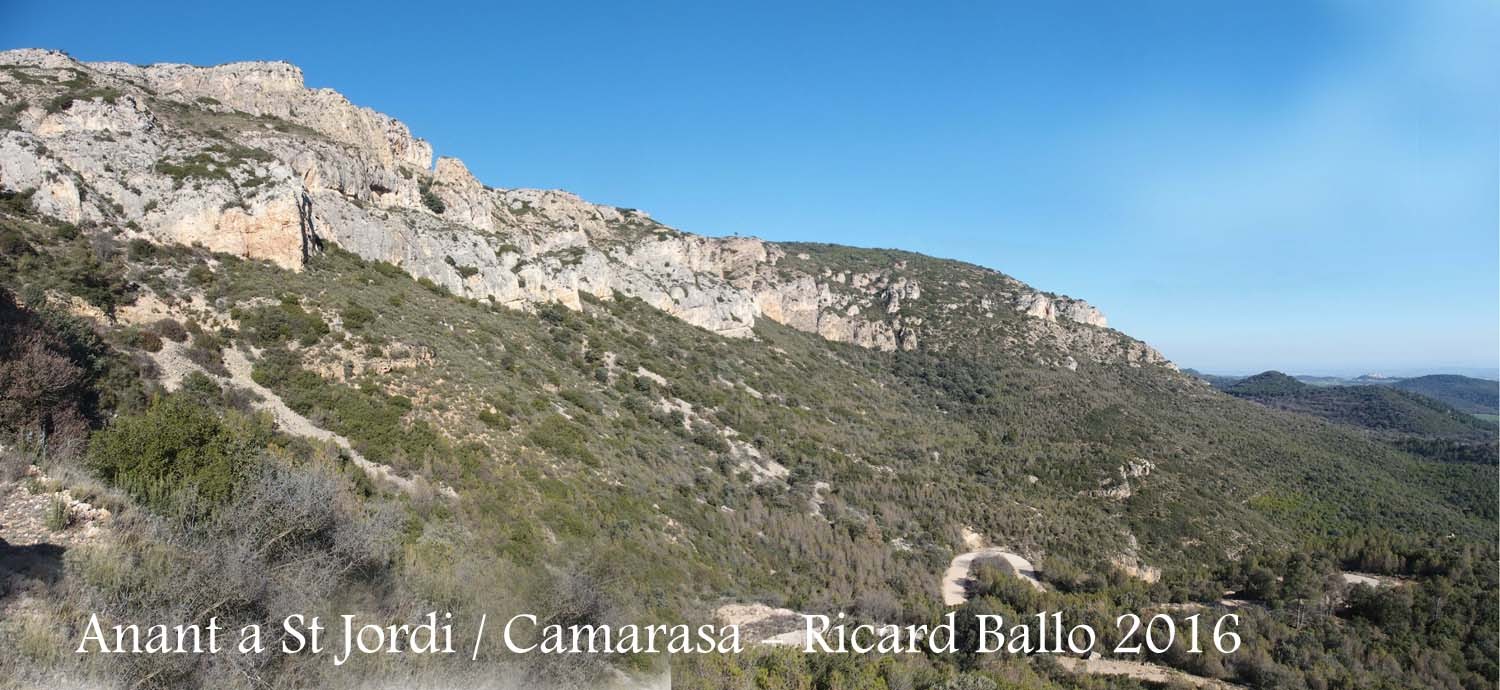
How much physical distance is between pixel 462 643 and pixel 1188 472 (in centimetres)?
4734

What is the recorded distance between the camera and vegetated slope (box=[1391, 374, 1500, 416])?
128m

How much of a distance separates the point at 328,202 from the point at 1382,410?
138 meters

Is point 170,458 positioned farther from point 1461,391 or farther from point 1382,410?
point 1461,391

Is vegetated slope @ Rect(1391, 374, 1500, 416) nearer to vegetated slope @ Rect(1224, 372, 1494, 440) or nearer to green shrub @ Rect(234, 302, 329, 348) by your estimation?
vegetated slope @ Rect(1224, 372, 1494, 440)

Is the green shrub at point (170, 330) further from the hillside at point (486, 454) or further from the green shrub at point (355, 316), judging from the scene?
the green shrub at point (355, 316)

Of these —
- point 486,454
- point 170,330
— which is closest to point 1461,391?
point 486,454

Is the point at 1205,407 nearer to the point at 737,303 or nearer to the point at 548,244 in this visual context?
the point at 737,303

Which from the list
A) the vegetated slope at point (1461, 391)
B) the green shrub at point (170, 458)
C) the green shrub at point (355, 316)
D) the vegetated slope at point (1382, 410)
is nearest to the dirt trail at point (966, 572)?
the green shrub at point (170, 458)

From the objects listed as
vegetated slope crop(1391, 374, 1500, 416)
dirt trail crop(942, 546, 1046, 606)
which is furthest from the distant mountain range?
dirt trail crop(942, 546, 1046, 606)

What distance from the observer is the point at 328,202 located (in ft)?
95.6

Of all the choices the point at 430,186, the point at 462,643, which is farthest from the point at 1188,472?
the point at 430,186

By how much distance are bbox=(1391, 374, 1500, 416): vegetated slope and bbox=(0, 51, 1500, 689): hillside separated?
122345mm

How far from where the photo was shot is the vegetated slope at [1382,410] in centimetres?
8281

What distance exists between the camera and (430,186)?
44.3 m
